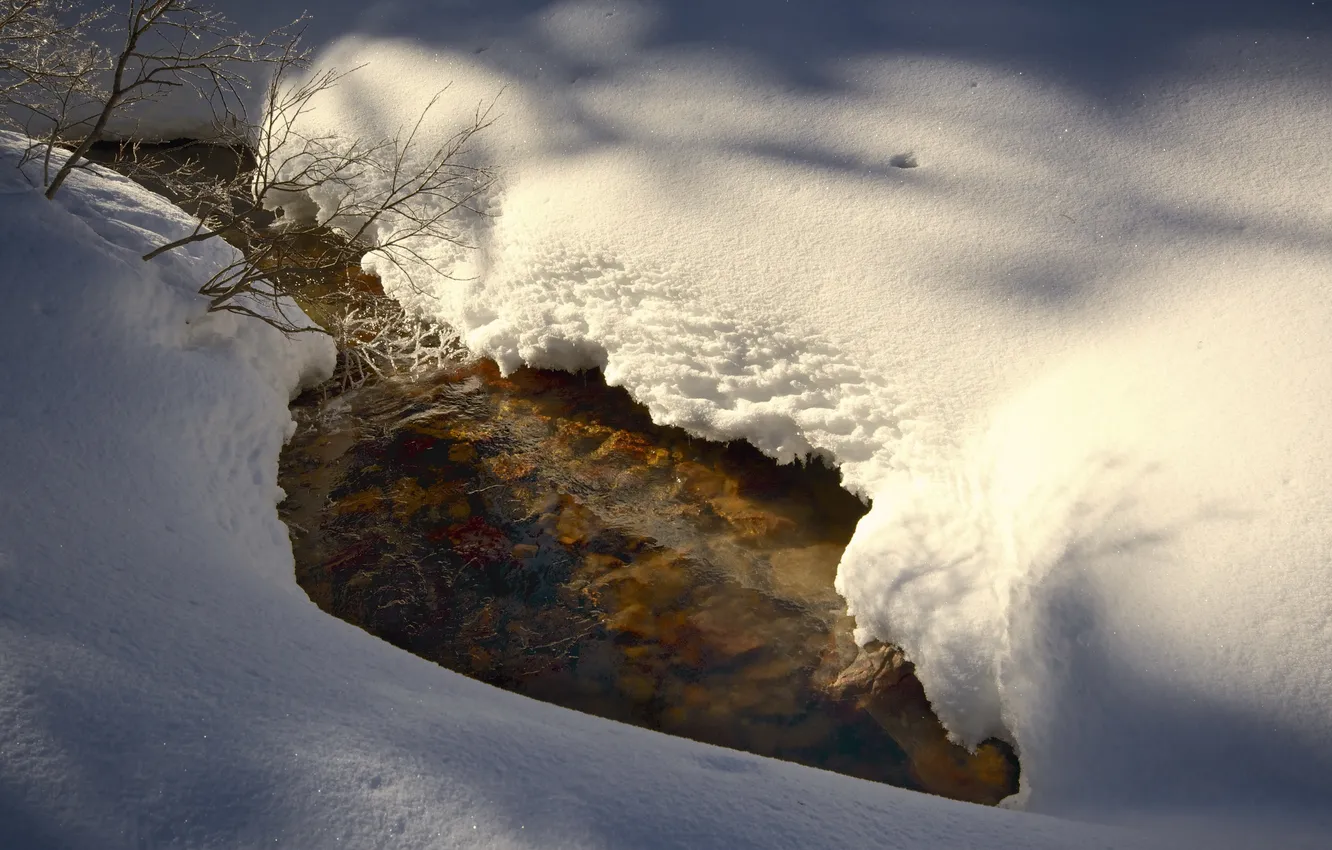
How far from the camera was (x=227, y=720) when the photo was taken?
1.97 m

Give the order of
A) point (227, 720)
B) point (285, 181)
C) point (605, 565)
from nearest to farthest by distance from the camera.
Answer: point (227, 720) < point (605, 565) < point (285, 181)

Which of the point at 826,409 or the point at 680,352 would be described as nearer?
the point at 826,409

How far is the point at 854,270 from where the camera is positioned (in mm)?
3641

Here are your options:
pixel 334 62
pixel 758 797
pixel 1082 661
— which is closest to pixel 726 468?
pixel 1082 661

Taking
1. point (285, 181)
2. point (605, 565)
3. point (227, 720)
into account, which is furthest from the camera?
point (285, 181)

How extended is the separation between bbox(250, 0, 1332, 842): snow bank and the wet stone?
185 millimetres

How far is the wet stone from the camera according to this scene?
9.37 ft

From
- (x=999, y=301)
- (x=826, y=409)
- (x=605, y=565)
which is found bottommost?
(x=605, y=565)

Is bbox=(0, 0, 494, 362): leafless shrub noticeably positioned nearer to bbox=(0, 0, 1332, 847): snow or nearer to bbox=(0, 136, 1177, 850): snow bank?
bbox=(0, 0, 1332, 847): snow

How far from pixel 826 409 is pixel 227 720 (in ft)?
7.01

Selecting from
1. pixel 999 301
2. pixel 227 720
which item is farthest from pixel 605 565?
pixel 999 301

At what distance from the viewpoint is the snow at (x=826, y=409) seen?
1.96 metres

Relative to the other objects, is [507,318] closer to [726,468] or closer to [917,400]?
[726,468]

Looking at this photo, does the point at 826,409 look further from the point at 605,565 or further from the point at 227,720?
the point at 227,720
